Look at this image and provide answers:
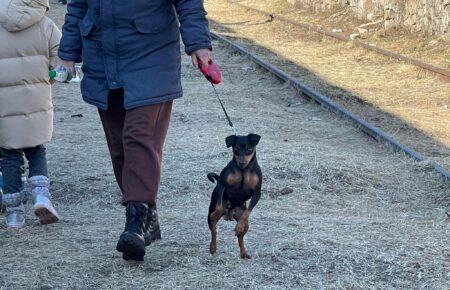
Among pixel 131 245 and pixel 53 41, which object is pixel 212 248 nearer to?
pixel 131 245

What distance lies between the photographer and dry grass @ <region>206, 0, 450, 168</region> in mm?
10090

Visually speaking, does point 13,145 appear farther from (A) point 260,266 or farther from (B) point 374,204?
(B) point 374,204

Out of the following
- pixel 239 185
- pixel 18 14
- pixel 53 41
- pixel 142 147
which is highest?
pixel 18 14

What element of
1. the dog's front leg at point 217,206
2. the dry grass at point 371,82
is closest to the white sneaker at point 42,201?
the dog's front leg at point 217,206

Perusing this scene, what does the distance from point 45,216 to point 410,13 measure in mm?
13992

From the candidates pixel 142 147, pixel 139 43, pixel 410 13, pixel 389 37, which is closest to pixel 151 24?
pixel 139 43

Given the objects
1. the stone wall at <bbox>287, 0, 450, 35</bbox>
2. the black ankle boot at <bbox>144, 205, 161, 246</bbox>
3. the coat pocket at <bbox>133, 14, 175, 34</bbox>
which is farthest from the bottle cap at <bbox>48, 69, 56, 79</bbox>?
the stone wall at <bbox>287, 0, 450, 35</bbox>

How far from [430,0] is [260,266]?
13.9 meters

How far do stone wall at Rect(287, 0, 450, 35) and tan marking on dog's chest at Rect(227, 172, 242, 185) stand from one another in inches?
498

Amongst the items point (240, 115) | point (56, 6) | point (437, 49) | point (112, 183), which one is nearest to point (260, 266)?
point (112, 183)

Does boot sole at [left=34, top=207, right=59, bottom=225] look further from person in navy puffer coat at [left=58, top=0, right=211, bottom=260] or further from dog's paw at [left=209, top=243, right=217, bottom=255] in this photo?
dog's paw at [left=209, top=243, right=217, bottom=255]

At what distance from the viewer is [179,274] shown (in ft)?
15.7

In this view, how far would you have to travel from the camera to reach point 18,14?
18.7ft

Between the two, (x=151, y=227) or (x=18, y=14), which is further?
(x=18, y=14)
